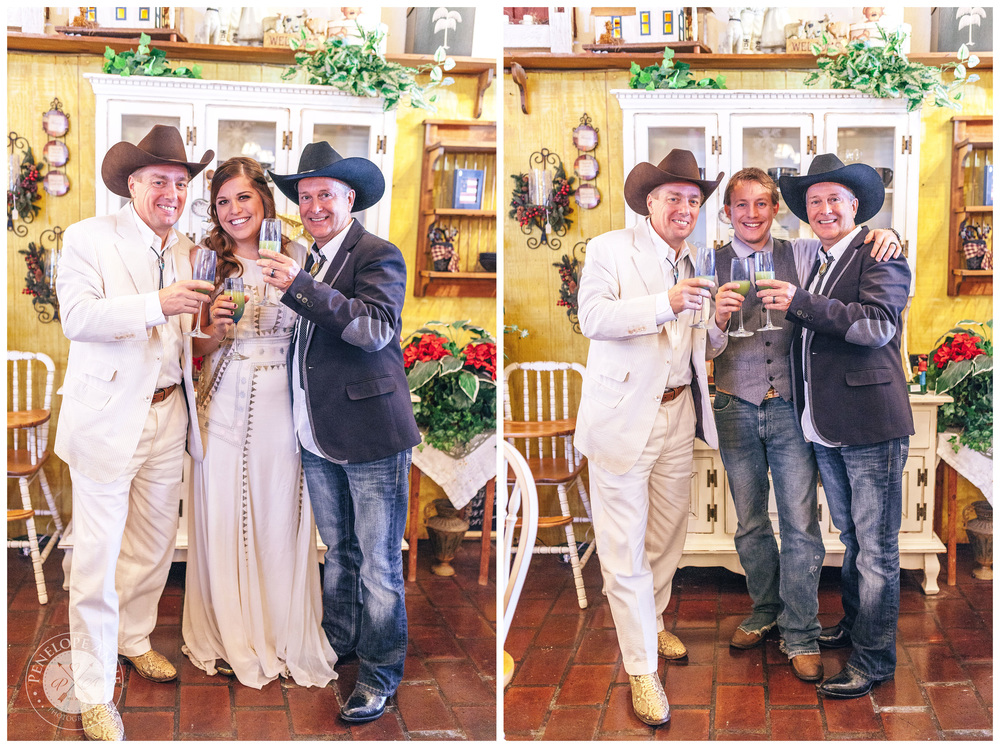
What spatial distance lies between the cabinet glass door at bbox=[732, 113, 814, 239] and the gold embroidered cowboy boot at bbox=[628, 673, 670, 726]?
168cm

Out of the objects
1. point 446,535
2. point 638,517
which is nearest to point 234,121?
point 446,535

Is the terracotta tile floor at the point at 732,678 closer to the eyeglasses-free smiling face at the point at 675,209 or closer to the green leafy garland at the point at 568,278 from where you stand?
the green leafy garland at the point at 568,278

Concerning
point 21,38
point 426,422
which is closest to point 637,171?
point 426,422

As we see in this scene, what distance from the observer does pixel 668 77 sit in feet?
9.89

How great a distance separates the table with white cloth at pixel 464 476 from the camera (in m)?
3.33

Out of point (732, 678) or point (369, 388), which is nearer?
point (369, 388)

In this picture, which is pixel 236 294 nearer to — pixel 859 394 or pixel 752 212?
pixel 752 212

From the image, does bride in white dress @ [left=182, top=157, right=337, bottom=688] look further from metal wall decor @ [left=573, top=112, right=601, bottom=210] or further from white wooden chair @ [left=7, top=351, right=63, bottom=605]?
metal wall decor @ [left=573, top=112, right=601, bottom=210]

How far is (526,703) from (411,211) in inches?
83.5

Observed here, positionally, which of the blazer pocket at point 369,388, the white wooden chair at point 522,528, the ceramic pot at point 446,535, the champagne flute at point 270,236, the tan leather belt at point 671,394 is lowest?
the ceramic pot at point 446,535

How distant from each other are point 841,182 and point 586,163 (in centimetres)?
106

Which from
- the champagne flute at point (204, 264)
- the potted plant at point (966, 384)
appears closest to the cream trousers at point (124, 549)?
the champagne flute at point (204, 264)

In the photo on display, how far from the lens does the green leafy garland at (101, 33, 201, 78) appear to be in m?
2.90

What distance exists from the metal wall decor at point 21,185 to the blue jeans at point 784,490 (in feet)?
8.98
